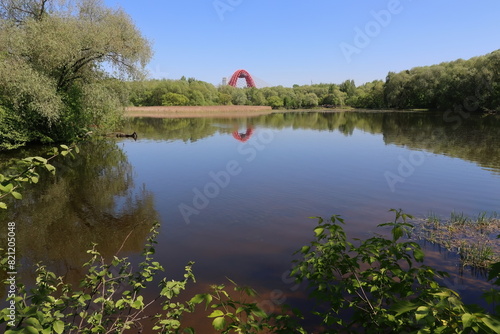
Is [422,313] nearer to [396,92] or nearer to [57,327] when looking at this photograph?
[57,327]

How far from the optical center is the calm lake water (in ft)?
25.9

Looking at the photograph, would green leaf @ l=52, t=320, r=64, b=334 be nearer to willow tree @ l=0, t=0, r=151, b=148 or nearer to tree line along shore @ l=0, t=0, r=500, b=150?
tree line along shore @ l=0, t=0, r=500, b=150

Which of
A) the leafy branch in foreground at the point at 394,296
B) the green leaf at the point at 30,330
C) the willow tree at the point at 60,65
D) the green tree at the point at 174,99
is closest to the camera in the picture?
the green leaf at the point at 30,330

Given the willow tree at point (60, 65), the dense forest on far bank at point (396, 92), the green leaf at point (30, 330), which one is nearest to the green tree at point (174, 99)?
the dense forest on far bank at point (396, 92)

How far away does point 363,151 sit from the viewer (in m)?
25.5

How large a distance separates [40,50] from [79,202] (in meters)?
16.3

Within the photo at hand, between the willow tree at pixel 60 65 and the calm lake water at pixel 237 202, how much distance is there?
4.43 meters

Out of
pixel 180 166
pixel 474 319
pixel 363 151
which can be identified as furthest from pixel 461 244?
pixel 363 151

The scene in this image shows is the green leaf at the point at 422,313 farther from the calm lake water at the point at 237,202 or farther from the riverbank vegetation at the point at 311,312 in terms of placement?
the calm lake water at the point at 237,202

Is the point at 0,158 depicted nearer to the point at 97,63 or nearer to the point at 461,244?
the point at 97,63

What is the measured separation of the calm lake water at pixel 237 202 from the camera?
790 centimetres

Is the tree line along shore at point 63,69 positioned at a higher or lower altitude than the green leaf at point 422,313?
higher

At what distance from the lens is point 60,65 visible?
23250 mm

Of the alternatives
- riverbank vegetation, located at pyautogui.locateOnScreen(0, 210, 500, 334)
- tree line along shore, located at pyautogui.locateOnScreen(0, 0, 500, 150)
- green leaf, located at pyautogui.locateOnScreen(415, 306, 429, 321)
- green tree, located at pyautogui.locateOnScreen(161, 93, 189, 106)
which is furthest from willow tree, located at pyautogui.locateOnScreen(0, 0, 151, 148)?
green tree, located at pyautogui.locateOnScreen(161, 93, 189, 106)
